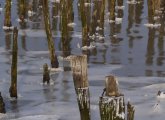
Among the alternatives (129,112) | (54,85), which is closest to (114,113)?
(129,112)

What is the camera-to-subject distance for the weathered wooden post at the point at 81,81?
542 cm

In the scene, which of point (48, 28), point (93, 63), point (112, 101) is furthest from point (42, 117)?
point (93, 63)

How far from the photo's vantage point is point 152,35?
59.3 feet

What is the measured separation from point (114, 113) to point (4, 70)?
25.3 ft

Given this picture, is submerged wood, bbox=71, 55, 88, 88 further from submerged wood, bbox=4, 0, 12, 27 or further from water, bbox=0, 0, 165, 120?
submerged wood, bbox=4, 0, 12, 27

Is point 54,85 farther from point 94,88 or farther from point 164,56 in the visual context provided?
point 164,56

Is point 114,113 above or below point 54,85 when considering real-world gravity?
above

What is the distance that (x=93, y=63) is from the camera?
1361cm

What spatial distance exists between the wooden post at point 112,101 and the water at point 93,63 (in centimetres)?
270

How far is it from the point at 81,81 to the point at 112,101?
2.20 feet

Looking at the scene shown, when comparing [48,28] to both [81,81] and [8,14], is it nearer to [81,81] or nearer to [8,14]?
[81,81]

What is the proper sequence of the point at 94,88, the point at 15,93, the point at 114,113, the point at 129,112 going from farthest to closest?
the point at 94,88, the point at 15,93, the point at 129,112, the point at 114,113

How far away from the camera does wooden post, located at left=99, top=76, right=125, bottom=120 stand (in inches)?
198

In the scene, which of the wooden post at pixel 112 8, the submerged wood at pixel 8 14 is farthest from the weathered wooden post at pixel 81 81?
the wooden post at pixel 112 8
